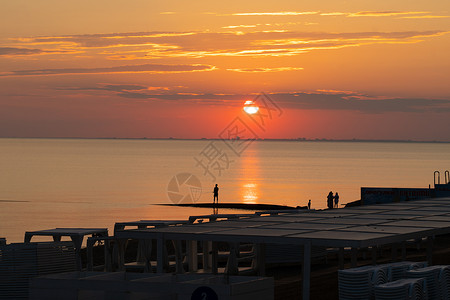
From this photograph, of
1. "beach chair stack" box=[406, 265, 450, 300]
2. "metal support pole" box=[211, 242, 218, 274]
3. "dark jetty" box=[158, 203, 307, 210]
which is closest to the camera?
"beach chair stack" box=[406, 265, 450, 300]

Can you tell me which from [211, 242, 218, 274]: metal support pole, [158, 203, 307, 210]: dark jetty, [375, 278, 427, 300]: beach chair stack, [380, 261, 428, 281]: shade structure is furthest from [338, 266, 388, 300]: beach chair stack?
[158, 203, 307, 210]: dark jetty

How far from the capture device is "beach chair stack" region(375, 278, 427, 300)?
17641mm

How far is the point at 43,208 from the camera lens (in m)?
89.8

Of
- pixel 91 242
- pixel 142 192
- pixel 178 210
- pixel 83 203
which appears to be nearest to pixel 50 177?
pixel 142 192

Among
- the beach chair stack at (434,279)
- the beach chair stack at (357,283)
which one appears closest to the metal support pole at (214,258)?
the beach chair stack at (357,283)

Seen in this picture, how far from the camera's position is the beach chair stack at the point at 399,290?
1764 cm

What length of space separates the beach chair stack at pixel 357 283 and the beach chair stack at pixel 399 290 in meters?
0.44

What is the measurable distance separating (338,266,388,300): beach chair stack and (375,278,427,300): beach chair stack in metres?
0.44

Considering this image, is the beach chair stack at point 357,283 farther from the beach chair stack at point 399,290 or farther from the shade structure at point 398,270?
the shade structure at point 398,270

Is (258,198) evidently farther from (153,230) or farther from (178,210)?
(153,230)

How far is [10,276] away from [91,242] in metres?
3.17

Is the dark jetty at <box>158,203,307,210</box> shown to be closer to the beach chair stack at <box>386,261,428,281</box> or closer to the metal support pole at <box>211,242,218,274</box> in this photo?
the metal support pole at <box>211,242,218,274</box>

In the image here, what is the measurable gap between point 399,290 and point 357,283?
3.63ft

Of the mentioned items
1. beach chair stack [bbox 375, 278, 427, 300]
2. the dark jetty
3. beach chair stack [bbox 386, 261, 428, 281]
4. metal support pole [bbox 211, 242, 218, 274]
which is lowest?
beach chair stack [bbox 375, 278, 427, 300]
